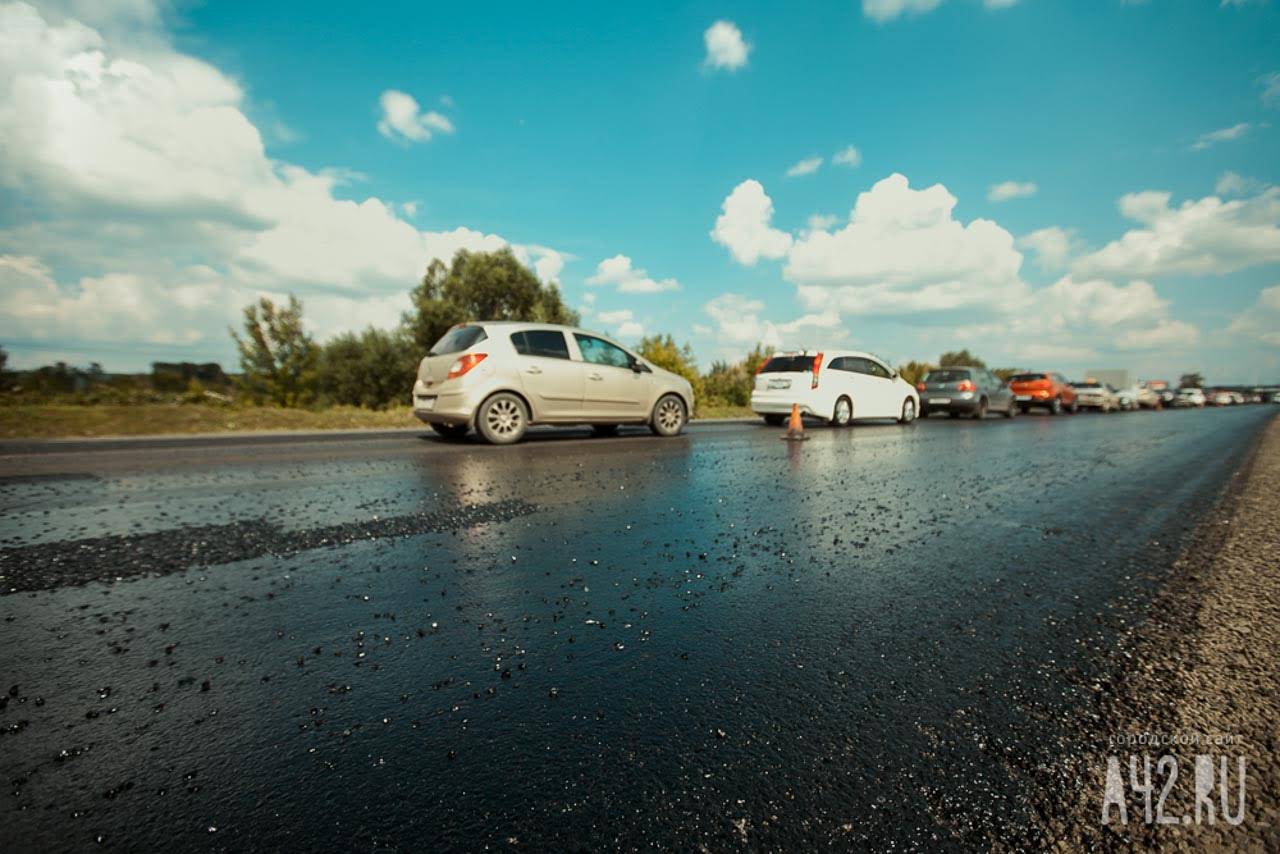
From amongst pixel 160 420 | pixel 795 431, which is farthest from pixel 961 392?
pixel 160 420

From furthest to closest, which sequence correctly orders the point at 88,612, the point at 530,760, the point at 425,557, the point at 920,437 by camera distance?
the point at 920,437 → the point at 425,557 → the point at 88,612 → the point at 530,760

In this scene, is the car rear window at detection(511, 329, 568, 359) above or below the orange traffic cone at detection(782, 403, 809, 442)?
above

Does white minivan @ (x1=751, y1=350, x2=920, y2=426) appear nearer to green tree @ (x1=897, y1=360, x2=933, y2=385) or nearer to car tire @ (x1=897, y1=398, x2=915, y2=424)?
car tire @ (x1=897, y1=398, x2=915, y2=424)

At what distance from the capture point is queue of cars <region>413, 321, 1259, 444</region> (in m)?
10.1

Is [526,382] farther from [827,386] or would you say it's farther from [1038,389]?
[1038,389]

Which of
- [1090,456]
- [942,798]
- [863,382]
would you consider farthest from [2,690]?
[863,382]

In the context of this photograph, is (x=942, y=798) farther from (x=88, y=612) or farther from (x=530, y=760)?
(x=88, y=612)

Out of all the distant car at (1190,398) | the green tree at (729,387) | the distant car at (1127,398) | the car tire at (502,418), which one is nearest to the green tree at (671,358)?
the green tree at (729,387)

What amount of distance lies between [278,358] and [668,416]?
32.0 m

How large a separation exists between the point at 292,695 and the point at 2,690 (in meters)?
1.00

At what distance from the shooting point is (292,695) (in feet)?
6.91

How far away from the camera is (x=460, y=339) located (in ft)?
34.1

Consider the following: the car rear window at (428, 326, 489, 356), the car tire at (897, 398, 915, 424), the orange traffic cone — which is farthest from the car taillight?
the car tire at (897, 398, 915, 424)

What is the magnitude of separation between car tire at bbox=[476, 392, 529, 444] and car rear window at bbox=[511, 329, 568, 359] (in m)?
0.81
